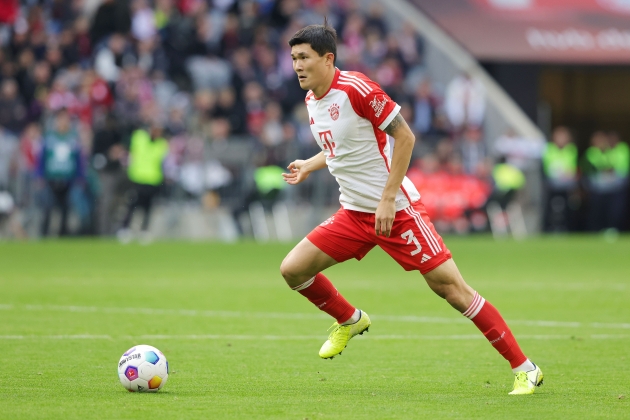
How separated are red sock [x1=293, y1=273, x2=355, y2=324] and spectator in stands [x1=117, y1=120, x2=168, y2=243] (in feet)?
46.6

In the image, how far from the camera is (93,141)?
21703 millimetres

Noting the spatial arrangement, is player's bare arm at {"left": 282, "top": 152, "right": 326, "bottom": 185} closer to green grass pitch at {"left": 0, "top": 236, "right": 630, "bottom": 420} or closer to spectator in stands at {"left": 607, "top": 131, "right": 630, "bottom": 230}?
green grass pitch at {"left": 0, "top": 236, "right": 630, "bottom": 420}

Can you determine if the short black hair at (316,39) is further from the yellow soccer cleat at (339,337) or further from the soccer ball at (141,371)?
the soccer ball at (141,371)

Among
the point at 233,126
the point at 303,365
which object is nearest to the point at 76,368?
the point at 303,365

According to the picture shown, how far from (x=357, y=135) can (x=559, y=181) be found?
1860cm

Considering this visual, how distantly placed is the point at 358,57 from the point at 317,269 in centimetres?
1804

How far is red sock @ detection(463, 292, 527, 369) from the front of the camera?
6777 mm

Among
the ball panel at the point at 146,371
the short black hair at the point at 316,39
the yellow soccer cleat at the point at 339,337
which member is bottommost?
→ the yellow soccer cleat at the point at 339,337

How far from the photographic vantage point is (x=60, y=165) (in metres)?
21.3

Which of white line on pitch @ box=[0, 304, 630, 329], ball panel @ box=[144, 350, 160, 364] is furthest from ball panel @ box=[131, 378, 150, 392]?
white line on pitch @ box=[0, 304, 630, 329]

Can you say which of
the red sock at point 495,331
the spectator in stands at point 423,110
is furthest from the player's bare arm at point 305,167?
the spectator in stands at point 423,110

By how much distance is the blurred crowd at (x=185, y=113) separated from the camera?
21578 millimetres

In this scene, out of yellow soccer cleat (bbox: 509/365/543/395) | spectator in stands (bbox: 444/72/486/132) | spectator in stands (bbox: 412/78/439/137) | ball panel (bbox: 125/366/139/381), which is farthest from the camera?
spectator in stands (bbox: 444/72/486/132)

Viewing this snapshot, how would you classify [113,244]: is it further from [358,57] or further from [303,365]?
[303,365]
